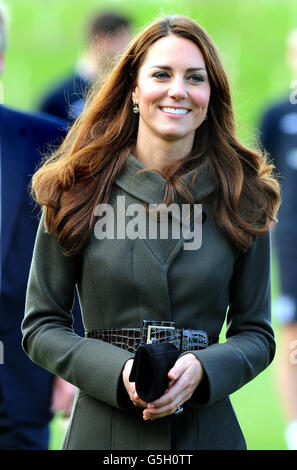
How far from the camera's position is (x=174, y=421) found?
9.89 feet

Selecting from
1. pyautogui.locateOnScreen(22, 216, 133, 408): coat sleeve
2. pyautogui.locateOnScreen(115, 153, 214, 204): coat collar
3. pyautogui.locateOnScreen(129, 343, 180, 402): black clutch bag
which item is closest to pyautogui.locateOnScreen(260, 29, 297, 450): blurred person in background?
pyautogui.locateOnScreen(115, 153, 214, 204): coat collar

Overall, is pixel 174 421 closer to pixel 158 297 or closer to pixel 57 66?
pixel 158 297

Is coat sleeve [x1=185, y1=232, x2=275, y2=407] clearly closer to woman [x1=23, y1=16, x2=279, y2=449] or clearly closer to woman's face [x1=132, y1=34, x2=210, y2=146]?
woman [x1=23, y1=16, x2=279, y2=449]

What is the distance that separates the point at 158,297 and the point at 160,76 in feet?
2.12

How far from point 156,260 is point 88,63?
2662 millimetres

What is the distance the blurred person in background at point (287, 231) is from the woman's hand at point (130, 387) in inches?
150

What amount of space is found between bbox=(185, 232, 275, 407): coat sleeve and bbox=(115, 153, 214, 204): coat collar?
222 millimetres

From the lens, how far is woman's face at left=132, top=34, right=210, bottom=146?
121 inches

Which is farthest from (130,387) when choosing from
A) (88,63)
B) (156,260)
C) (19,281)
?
(88,63)

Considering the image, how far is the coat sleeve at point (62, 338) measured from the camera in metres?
2.94

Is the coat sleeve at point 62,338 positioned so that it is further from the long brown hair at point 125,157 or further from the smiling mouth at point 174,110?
the smiling mouth at point 174,110

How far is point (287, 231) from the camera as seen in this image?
6910mm

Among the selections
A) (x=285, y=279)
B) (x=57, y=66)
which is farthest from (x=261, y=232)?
(x=57, y=66)

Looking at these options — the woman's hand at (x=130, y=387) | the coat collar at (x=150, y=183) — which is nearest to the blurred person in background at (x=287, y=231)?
the coat collar at (x=150, y=183)
